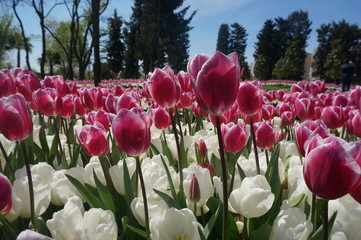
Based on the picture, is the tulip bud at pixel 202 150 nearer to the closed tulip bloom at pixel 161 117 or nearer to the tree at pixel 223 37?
the closed tulip bloom at pixel 161 117

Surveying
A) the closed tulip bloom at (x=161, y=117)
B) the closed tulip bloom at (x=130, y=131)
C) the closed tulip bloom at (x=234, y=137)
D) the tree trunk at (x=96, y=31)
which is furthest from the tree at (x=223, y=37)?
the closed tulip bloom at (x=130, y=131)

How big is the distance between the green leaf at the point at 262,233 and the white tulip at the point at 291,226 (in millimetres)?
23

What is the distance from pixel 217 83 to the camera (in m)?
0.77

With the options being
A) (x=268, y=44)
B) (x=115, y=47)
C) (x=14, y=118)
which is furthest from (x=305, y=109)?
(x=268, y=44)

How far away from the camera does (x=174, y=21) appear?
40.1 metres

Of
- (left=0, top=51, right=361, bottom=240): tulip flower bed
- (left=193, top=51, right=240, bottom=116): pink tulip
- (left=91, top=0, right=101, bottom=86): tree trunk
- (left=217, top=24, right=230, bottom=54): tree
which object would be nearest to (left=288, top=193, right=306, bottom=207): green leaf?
(left=0, top=51, right=361, bottom=240): tulip flower bed

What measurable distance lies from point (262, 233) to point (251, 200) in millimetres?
103

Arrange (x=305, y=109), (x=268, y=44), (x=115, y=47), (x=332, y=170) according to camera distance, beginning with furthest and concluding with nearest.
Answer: (x=268, y=44), (x=115, y=47), (x=305, y=109), (x=332, y=170)

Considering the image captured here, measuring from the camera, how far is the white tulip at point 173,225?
923 mm

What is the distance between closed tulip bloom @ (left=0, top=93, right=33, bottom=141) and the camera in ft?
3.33

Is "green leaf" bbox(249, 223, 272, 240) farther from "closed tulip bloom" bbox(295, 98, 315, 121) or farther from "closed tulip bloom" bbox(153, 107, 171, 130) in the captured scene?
"closed tulip bloom" bbox(295, 98, 315, 121)

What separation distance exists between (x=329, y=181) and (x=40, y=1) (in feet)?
91.3

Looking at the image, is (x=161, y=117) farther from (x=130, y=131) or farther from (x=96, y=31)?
(x=96, y=31)

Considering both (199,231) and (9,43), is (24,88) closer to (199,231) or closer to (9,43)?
(199,231)
